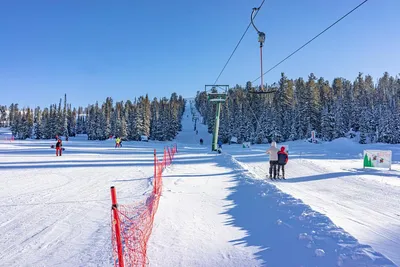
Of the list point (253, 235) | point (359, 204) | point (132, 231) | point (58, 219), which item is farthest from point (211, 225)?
point (359, 204)

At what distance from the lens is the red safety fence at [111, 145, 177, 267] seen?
12.9 ft

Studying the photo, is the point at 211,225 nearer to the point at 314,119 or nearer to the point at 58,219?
the point at 58,219

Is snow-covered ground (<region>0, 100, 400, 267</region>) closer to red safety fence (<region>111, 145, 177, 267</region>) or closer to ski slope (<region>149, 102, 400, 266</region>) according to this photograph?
ski slope (<region>149, 102, 400, 266</region>)

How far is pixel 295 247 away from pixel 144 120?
77.8m

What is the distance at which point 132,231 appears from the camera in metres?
5.79

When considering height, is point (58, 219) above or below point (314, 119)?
below

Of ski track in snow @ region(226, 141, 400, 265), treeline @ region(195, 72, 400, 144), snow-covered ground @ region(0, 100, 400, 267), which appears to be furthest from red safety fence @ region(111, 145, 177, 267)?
treeline @ region(195, 72, 400, 144)

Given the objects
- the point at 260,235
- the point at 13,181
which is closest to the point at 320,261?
the point at 260,235

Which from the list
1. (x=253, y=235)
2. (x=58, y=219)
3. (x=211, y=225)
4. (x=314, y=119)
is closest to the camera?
(x=253, y=235)

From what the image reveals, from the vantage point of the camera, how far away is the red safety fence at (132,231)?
3924 millimetres

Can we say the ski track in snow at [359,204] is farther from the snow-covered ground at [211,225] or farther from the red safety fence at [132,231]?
the red safety fence at [132,231]

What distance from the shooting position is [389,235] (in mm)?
5910

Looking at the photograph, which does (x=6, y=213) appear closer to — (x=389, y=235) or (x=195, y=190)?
(x=195, y=190)

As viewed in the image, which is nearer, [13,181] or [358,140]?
[13,181]
